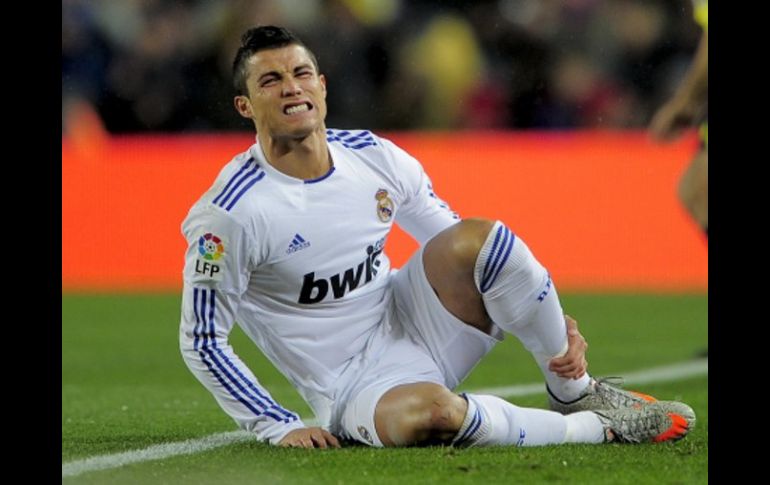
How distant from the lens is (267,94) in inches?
181

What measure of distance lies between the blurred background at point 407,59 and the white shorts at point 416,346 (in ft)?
16.7

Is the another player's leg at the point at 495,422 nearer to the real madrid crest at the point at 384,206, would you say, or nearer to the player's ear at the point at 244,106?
the real madrid crest at the point at 384,206

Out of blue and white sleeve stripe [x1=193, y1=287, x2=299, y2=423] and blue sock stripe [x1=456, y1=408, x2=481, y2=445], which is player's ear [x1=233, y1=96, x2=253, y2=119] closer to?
blue and white sleeve stripe [x1=193, y1=287, x2=299, y2=423]

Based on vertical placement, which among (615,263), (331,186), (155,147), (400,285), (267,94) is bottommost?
(615,263)

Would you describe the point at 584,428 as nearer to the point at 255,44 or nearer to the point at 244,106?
the point at 244,106

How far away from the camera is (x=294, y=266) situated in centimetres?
459

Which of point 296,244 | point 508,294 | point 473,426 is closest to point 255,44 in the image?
point 296,244

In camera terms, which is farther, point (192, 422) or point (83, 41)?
point (83, 41)

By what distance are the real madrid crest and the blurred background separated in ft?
16.4

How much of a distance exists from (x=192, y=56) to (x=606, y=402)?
605 cm

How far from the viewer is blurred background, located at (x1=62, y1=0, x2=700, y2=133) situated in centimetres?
1026

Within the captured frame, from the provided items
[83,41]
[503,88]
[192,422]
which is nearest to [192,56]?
[83,41]
